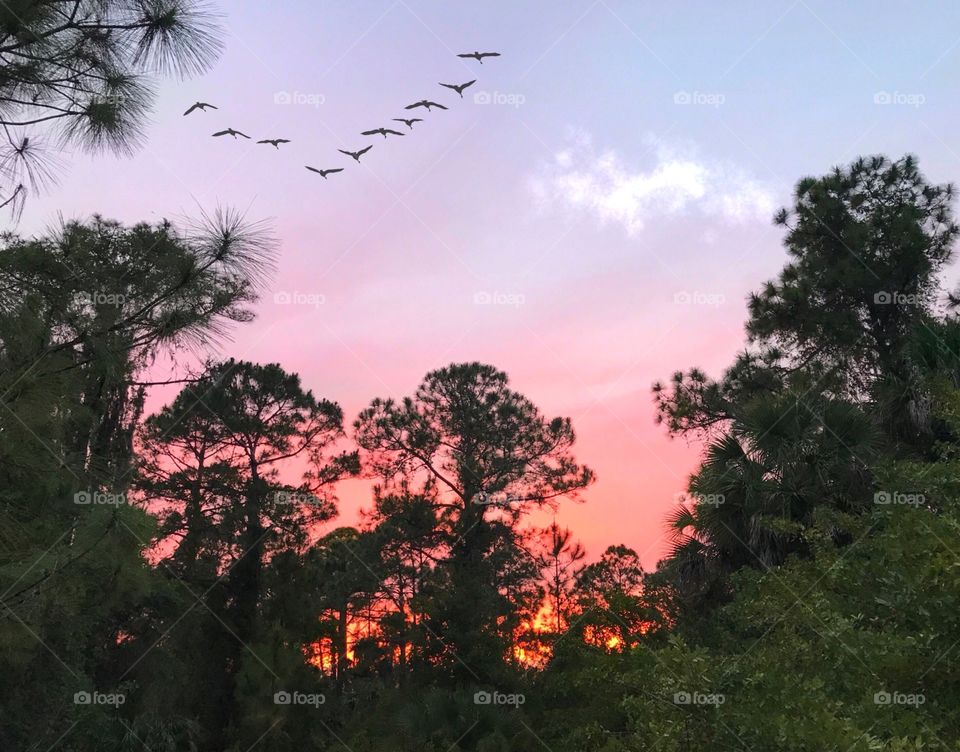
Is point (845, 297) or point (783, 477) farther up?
point (845, 297)

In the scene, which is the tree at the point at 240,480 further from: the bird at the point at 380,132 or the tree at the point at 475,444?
the bird at the point at 380,132

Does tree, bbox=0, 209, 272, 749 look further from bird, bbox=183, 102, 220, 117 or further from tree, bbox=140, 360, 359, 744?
tree, bbox=140, 360, 359, 744

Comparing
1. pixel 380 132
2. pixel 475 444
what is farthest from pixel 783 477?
pixel 475 444

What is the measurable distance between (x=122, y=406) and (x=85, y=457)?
6992mm

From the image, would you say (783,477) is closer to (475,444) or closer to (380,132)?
(380,132)

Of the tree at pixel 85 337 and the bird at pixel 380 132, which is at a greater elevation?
the bird at pixel 380 132

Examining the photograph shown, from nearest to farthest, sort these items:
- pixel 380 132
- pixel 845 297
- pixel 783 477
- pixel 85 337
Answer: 1. pixel 85 337
2. pixel 380 132
3. pixel 783 477
4. pixel 845 297

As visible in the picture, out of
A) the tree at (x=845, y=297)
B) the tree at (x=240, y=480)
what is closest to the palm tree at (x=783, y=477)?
A: the tree at (x=845, y=297)

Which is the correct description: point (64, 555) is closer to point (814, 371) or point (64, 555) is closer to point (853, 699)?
point (853, 699)

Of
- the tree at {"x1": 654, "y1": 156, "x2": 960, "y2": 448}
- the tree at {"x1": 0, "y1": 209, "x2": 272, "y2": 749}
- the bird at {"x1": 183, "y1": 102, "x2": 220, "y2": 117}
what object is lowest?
the tree at {"x1": 0, "y1": 209, "x2": 272, "y2": 749}

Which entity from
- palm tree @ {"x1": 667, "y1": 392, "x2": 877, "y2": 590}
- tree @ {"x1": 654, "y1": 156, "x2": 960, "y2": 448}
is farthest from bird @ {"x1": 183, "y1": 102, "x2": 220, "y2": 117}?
tree @ {"x1": 654, "y1": 156, "x2": 960, "y2": 448}

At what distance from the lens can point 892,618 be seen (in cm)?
727

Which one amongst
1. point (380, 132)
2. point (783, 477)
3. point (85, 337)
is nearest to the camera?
point (85, 337)

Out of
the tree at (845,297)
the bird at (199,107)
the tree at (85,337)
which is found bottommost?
the tree at (85,337)
